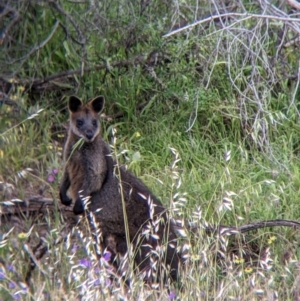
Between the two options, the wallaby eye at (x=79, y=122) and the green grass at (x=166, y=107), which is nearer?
the wallaby eye at (x=79, y=122)

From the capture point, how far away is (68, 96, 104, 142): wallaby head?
6.64 meters

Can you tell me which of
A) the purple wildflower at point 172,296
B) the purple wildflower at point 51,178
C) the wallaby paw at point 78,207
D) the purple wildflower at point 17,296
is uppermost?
the purple wildflower at point 17,296

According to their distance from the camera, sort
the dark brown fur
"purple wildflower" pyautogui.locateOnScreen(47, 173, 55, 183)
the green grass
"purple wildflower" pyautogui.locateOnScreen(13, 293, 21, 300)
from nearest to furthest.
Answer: "purple wildflower" pyautogui.locateOnScreen(13, 293, 21, 300)
the dark brown fur
the green grass
"purple wildflower" pyautogui.locateOnScreen(47, 173, 55, 183)

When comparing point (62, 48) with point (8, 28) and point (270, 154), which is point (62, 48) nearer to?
point (8, 28)

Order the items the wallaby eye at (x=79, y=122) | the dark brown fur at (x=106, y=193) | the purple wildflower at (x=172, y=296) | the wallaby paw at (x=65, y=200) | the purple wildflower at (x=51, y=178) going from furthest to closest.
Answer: the purple wildflower at (x=51, y=178)
the wallaby eye at (x=79, y=122)
the wallaby paw at (x=65, y=200)
the dark brown fur at (x=106, y=193)
the purple wildflower at (x=172, y=296)

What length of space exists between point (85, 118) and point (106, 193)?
2.15 feet

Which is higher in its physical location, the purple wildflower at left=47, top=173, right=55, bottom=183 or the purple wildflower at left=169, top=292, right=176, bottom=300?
the purple wildflower at left=169, top=292, right=176, bottom=300

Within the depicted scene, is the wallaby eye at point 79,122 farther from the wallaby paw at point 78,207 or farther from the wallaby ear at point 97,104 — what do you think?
the wallaby paw at point 78,207

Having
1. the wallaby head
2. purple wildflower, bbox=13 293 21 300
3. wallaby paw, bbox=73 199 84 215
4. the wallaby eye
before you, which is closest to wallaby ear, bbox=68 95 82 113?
the wallaby head

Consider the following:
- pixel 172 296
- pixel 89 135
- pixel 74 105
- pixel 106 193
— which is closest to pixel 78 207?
pixel 106 193

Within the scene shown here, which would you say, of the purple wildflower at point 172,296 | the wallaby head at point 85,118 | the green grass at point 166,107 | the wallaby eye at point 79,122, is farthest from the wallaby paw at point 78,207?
the purple wildflower at point 172,296

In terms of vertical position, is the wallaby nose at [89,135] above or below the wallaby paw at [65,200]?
above

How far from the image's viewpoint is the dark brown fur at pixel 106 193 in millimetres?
6035

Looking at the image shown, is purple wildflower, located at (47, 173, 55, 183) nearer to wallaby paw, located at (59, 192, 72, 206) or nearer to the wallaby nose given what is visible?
wallaby paw, located at (59, 192, 72, 206)
